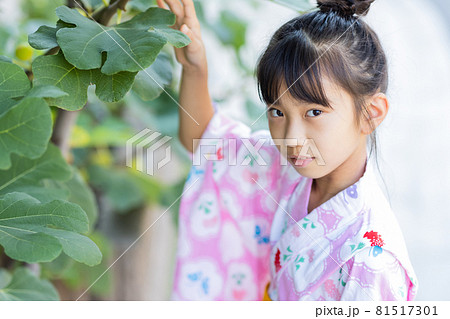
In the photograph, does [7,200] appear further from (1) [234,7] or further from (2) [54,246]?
(1) [234,7]

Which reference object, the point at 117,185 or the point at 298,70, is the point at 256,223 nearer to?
the point at 298,70

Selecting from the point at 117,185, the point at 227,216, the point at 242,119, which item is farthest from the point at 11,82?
the point at 117,185

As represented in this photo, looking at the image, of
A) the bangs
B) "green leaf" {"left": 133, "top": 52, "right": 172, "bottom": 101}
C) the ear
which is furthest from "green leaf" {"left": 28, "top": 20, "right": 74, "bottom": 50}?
the ear

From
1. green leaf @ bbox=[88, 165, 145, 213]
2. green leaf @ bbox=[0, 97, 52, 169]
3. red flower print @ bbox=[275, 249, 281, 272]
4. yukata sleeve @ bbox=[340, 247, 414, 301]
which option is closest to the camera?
green leaf @ bbox=[0, 97, 52, 169]

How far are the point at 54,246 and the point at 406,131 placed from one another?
0.55 metres

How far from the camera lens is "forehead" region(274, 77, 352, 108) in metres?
0.54

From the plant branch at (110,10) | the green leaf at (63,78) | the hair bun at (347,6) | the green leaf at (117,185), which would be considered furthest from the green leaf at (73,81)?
the green leaf at (117,185)

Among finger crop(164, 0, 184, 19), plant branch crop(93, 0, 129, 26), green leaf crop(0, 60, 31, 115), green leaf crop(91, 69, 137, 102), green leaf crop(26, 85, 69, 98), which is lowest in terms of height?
green leaf crop(26, 85, 69, 98)

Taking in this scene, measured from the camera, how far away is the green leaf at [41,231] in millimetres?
430

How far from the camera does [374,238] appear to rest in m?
0.55

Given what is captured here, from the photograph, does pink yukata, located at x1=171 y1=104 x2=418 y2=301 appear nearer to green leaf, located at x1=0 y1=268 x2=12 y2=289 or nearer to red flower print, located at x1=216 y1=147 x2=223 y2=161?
red flower print, located at x1=216 y1=147 x2=223 y2=161

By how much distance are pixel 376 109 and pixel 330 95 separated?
68mm

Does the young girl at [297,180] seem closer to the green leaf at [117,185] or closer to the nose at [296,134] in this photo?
the nose at [296,134]

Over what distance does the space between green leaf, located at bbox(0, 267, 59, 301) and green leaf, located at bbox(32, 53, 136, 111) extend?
250 millimetres
